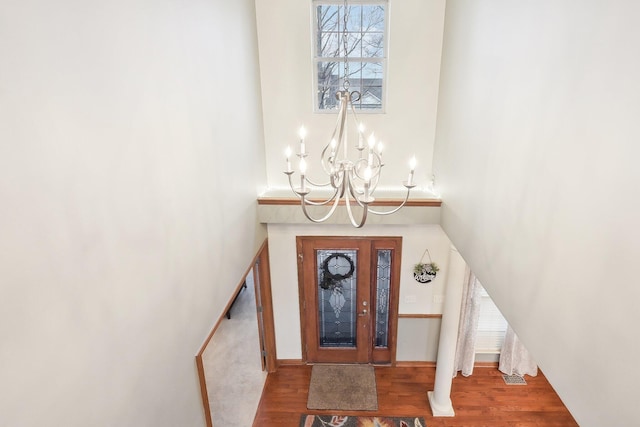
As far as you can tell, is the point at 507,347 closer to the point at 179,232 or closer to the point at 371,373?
the point at 371,373

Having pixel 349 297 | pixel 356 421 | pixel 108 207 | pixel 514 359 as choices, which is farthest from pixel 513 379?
pixel 108 207

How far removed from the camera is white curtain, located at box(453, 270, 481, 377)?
4.71 meters

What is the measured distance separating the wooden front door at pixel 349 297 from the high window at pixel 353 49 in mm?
1740

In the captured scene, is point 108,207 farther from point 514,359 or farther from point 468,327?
point 514,359

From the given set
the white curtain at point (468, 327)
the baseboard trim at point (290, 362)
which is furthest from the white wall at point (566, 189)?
the baseboard trim at point (290, 362)

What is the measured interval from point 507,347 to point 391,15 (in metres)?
4.29

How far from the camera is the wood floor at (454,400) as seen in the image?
4.34 meters

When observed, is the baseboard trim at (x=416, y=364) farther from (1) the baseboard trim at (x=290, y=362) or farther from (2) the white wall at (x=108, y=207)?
(2) the white wall at (x=108, y=207)

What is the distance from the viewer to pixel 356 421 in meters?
4.36

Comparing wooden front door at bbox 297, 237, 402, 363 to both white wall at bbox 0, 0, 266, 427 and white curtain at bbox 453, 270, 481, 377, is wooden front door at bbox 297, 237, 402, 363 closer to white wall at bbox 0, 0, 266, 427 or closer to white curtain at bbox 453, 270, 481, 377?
white curtain at bbox 453, 270, 481, 377

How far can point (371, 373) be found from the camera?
16.8 ft

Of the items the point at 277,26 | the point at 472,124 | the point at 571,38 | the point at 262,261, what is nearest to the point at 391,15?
the point at 277,26

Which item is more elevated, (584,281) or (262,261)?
(584,281)

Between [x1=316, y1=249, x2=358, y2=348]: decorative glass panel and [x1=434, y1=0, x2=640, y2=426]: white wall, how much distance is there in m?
2.34
